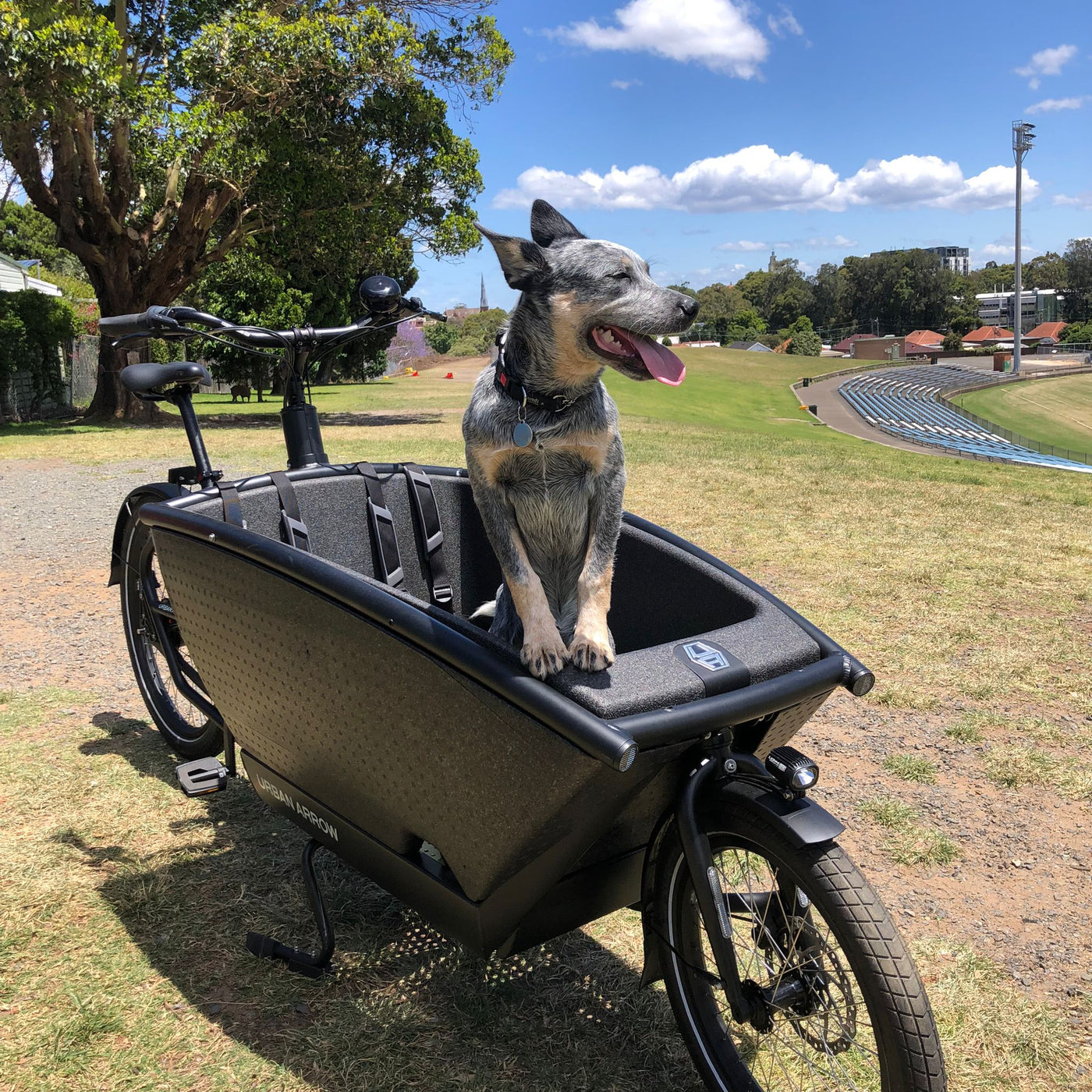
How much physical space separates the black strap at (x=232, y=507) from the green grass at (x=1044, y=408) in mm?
48079

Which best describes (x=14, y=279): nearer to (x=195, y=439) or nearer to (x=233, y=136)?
(x=233, y=136)

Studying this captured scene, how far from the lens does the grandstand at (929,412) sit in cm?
3303

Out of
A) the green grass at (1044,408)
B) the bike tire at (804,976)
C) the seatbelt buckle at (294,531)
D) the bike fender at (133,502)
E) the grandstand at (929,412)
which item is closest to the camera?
the bike tire at (804,976)

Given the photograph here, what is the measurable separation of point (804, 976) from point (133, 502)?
2.73 meters

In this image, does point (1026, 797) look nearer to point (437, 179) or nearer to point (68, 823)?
point (68, 823)

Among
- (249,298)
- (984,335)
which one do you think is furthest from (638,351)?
(984,335)

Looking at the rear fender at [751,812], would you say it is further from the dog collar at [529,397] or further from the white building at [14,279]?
the white building at [14,279]

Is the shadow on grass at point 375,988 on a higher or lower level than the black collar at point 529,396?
lower

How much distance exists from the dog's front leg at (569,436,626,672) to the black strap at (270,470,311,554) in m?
1.09

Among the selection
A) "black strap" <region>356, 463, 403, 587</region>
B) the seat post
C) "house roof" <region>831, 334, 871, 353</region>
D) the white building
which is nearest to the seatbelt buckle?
"black strap" <region>356, 463, 403, 587</region>

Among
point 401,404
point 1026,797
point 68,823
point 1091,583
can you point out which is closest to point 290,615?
point 68,823

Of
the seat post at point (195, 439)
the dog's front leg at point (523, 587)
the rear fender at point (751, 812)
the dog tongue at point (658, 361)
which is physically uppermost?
the dog tongue at point (658, 361)

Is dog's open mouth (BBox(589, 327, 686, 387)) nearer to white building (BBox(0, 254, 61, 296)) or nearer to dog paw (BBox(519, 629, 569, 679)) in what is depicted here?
dog paw (BBox(519, 629, 569, 679))

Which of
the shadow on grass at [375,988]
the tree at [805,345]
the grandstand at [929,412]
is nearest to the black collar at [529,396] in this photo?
the shadow on grass at [375,988]
